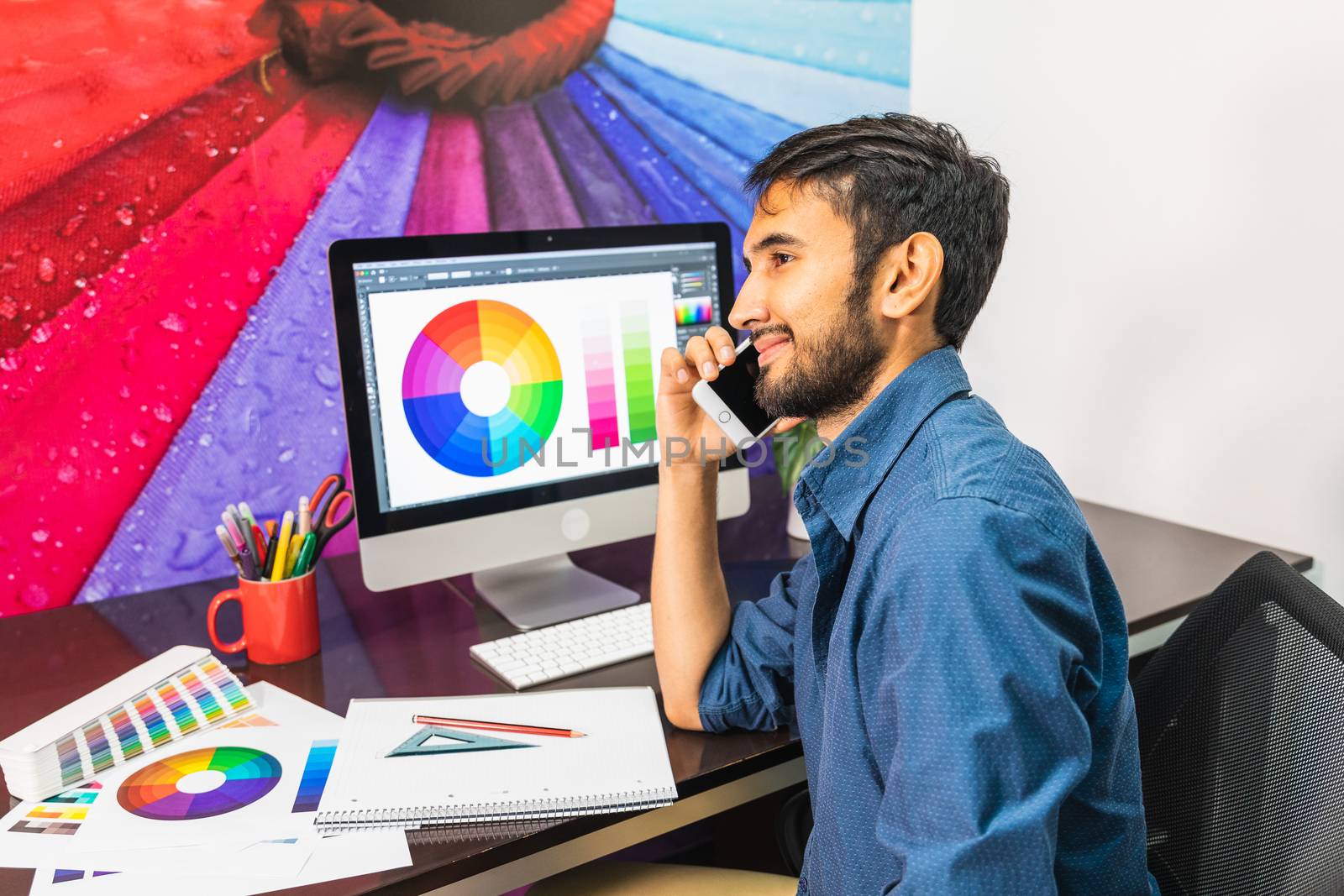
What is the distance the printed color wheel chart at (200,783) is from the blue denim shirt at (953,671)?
0.45 meters

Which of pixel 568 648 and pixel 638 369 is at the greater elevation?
pixel 638 369

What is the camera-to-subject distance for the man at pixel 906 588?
0.74 meters

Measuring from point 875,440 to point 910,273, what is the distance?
7.0 inches

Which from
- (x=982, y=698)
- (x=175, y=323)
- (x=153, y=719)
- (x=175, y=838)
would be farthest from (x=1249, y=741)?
(x=175, y=323)

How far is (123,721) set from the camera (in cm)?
108

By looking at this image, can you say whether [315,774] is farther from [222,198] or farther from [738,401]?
[222,198]

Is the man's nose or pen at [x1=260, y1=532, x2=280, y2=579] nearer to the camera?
the man's nose

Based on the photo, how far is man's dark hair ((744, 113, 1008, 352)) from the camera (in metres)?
1.05

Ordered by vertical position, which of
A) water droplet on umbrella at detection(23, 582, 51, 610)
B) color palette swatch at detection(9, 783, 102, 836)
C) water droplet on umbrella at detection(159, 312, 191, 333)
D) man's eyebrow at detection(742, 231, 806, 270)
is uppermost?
man's eyebrow at detection(742, 231, 806, 270)

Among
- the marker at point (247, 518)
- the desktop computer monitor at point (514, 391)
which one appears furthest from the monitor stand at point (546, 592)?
the marker at point (247, 518)

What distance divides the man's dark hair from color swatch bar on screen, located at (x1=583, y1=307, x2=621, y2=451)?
0.42 metres

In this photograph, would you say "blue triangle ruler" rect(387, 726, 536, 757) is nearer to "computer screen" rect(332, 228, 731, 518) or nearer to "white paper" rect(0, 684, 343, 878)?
"white paper" rect(0, 684, 343, 878)

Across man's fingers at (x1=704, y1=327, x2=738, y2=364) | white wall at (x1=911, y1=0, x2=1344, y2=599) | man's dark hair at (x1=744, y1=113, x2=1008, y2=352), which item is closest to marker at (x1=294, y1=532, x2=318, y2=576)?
man's fingers at (x1=704, y1=327, x2=738, y2=364)

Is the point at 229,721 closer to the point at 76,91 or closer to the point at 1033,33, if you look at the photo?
the point at 76,91
